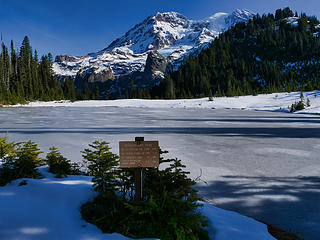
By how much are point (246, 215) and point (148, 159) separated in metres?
2.01

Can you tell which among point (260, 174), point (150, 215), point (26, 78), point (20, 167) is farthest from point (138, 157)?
point (26, 78)

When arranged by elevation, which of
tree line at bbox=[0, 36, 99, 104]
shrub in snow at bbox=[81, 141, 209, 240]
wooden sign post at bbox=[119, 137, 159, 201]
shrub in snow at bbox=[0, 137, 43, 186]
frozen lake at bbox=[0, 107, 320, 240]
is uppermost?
tree line at bbox=[0, 36, 99, 104]

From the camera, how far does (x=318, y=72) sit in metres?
89.6

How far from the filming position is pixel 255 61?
107500 mm

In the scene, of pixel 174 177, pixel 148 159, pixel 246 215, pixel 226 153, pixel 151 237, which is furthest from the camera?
pixel 226 153

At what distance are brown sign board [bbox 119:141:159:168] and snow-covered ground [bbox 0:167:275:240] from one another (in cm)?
79

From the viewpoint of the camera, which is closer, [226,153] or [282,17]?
[226,153]

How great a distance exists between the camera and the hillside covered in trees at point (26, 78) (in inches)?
2211

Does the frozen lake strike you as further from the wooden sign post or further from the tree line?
the tree line

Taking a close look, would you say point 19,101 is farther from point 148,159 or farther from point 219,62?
point 219,62

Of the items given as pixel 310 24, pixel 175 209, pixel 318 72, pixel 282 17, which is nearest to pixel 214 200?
pixel 175 209

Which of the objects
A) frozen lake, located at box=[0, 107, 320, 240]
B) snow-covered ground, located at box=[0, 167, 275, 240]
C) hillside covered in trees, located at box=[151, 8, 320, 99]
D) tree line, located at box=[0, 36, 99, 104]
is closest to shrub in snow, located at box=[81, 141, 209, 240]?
snow-covered ground, located at box=[0, 167, 275, 240]

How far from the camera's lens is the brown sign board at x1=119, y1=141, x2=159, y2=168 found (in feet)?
8.15

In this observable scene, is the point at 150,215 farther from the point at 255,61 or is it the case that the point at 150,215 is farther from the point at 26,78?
the point at 255,61
